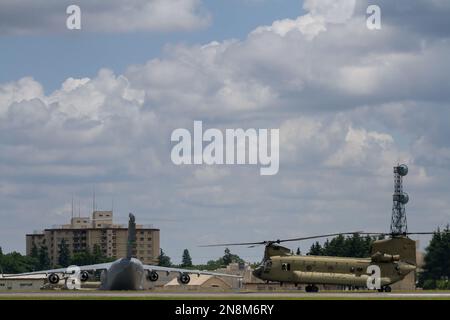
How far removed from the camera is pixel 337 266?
127750mm

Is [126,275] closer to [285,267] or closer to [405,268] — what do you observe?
[285,267]

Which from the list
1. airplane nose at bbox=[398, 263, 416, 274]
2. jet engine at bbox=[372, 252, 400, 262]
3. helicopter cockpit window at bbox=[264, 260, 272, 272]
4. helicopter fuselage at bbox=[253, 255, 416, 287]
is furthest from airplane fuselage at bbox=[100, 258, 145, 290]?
airplane nose at bbox=[398, 263, 416, 274]

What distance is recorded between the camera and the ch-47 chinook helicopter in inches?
4938

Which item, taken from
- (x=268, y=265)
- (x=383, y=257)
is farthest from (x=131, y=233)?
(x=383, y=257)

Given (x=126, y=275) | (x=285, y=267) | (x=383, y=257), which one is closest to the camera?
(x=285, y=267)

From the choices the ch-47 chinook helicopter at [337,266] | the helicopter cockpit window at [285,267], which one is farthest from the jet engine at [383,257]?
the helicopter cockpit window at [285,267]

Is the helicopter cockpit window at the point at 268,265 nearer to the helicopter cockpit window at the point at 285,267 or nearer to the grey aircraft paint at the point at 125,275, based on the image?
the helicopter cockpit window at the point at 285,267

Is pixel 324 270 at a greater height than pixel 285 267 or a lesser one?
lesser
